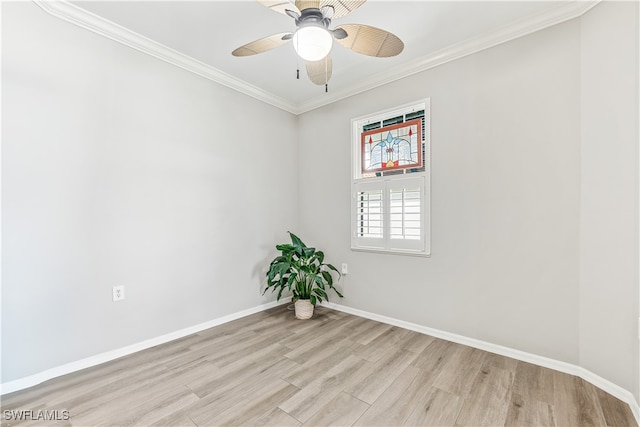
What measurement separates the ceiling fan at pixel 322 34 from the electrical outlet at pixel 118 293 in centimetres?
203

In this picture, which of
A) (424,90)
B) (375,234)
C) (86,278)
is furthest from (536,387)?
(86,278)

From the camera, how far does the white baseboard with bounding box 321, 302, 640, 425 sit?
5.55ft

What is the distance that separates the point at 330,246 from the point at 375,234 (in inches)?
25.4

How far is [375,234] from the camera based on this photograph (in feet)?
10.1

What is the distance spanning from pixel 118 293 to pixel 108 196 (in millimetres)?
788

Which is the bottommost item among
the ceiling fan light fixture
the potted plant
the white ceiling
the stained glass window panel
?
the potted plant

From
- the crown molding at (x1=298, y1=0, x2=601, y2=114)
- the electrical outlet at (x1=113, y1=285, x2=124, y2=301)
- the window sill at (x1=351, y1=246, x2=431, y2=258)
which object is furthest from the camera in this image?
the window sill at (x1=351, y1=246, x2=431, y2=258)

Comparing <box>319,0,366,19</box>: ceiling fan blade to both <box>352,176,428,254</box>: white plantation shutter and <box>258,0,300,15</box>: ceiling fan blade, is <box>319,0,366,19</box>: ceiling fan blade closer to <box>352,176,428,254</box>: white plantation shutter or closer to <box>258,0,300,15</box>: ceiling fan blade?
<box>258,0,300,15</box>: ceiling fan blade

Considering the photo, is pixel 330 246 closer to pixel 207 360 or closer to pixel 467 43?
pixel 207 360

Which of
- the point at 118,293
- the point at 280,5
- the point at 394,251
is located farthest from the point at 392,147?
the point at 118,293

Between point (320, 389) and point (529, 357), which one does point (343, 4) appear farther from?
point (529, 357)

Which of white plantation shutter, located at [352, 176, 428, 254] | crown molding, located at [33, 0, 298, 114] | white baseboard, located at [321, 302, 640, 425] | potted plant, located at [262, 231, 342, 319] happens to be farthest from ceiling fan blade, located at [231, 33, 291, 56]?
Result: white baseboard, located at [321, 302, 640, 425]

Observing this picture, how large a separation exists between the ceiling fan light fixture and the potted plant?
207 cm

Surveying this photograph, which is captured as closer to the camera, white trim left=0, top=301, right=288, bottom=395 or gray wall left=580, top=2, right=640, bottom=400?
gray wall left=580, top=2, right=640, bottom=400
